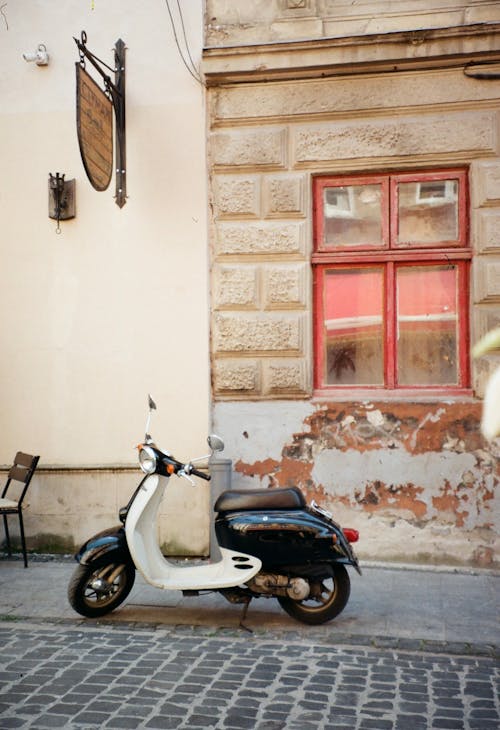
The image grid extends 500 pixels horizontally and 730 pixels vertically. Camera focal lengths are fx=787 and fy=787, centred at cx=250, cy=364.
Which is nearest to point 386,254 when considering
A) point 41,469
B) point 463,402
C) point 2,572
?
point 463,402

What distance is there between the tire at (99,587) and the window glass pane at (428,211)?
394 cm

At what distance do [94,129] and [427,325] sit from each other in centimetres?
351

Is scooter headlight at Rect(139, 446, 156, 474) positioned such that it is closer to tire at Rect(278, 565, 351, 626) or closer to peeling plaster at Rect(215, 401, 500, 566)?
tire at Rect(278, 565, 351, 626)

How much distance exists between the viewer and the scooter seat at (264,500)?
17.5 ft

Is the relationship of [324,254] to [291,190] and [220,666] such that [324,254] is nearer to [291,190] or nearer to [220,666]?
[291,190]

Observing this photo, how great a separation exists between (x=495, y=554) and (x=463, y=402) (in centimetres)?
135

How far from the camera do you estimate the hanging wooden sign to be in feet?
21.7

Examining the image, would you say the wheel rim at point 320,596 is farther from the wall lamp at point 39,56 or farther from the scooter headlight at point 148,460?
the wall lamp at point 39,56

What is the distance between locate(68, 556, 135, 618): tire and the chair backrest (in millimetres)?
1887

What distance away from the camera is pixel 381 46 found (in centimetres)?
710

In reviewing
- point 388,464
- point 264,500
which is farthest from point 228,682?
point 388,464

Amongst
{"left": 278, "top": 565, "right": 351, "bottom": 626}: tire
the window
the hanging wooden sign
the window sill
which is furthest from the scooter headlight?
the hanging wooden sign

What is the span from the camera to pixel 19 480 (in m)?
7.41

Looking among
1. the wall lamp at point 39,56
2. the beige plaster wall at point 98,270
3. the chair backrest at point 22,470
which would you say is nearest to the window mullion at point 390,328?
the beige plaster wall at point 98,270
